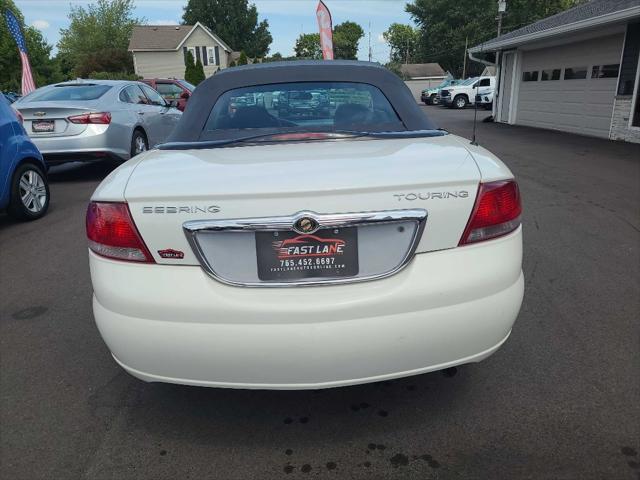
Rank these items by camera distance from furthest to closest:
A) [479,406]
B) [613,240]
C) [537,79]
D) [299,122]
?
[537,79], [613,240], [299,122], [479,406]

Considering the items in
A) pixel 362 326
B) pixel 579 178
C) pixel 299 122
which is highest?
pixel 299 122

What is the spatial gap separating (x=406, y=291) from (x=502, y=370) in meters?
1.26

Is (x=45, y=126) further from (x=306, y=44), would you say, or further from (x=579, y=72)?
(x=306, y=44)

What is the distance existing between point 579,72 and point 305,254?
605 inches

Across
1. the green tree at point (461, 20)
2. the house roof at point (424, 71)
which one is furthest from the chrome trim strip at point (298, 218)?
the house roof at point (424, 71)

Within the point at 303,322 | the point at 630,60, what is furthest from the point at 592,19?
the point at 303,322

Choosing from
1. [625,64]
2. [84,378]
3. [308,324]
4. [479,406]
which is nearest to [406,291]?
[308,324]

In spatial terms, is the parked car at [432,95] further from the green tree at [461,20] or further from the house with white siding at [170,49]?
the house with white siding at [170,49]

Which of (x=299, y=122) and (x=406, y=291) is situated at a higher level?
(x=299, y=122)

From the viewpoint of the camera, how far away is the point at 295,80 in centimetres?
315

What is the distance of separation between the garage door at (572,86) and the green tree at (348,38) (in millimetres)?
92942

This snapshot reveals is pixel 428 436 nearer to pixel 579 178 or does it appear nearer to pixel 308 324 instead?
pixel 308 324

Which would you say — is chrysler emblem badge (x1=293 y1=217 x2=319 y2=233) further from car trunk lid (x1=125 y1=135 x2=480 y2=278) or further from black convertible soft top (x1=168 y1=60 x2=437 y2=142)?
black convertible soft top (x1=168 y1=60 x2=437 y2=142)

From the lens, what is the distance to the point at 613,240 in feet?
17.1
